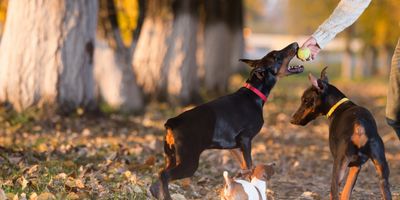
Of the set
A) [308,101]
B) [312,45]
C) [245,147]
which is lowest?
[245,147]

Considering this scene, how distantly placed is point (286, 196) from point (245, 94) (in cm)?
126

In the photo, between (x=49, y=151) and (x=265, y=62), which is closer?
(x=265, y=62)

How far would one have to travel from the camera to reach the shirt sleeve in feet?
21.4

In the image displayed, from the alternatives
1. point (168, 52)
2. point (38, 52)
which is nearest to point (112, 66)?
point (168, 52)

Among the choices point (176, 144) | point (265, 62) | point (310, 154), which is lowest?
point (310, 154)

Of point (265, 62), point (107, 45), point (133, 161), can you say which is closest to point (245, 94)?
point (265, 62)

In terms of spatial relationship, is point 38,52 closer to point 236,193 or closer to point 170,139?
point 170,139

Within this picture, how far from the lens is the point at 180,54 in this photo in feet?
55.9

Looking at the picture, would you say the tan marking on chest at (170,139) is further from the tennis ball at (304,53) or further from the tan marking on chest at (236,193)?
the tennis ball at (304,53)

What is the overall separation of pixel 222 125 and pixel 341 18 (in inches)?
62.9

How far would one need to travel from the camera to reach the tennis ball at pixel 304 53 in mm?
6655

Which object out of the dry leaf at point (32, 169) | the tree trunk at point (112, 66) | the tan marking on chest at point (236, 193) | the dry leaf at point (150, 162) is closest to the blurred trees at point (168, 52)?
the tree trunk at point (112, 66)

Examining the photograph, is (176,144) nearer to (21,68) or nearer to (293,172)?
(293,172)

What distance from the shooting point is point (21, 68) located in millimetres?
11156
